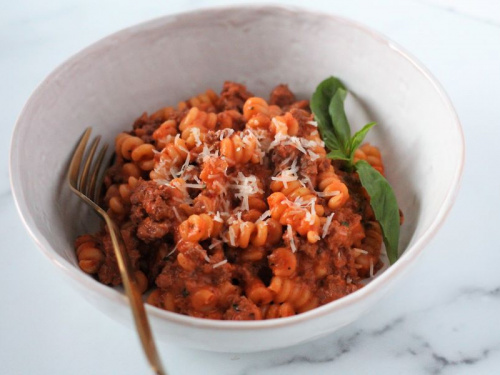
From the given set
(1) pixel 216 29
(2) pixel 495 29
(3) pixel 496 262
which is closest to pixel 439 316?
(3) pixel 496 262

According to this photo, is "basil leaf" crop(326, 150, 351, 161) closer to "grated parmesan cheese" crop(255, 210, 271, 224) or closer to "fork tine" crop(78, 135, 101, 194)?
"grated parmesan cheese" crop(255, 210, 271, 224)

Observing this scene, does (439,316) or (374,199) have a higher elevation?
(374,199)

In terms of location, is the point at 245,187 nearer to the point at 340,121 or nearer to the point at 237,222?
the point at 237,222

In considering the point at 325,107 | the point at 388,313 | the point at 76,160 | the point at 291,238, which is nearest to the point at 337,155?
the point at 325,107

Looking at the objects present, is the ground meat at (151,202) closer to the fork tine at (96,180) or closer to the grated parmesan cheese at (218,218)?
the grated parmesan cheese at (218,218)

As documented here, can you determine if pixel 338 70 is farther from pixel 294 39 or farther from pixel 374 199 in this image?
pixel 374 199

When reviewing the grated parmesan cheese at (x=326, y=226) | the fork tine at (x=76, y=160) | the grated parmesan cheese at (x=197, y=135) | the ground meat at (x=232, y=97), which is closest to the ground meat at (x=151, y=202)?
the grated parmesan cheese at (x=197, y=135)

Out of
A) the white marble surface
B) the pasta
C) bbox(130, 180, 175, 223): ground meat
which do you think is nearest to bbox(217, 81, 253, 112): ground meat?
the pasta
